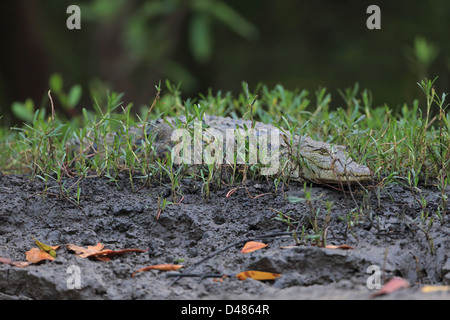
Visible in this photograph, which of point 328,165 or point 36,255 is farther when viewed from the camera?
point 328,165

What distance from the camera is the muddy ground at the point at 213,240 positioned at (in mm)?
2523

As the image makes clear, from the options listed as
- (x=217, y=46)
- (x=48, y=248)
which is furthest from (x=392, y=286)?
(x=217, y=46)

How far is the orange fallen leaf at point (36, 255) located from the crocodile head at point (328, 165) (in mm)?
1620

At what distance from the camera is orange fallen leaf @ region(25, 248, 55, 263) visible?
2.76 metres

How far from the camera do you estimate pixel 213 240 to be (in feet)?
9.88

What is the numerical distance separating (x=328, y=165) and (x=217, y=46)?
30.8ft

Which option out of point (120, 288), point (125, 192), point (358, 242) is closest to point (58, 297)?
point (120, 288)

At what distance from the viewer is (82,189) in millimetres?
3471

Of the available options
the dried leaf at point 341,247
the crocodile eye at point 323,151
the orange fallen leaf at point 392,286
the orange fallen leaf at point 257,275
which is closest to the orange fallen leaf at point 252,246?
the orange fallen leaf at point 257,275

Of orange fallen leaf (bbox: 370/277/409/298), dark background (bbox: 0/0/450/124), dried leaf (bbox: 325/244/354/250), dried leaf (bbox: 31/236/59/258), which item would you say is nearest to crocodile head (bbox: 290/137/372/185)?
dried leaf (bbox: 325/244/354/250)

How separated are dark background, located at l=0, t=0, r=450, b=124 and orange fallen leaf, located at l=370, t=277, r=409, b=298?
7076mm

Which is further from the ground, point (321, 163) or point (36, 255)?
point (321, 163)

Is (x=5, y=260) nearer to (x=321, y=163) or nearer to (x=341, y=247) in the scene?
(x=341, y=247)

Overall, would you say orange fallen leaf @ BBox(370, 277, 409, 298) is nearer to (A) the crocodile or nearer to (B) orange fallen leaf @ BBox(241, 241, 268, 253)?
(B) orange fallen leaf @ BBox(241, 241, 268, 253)
